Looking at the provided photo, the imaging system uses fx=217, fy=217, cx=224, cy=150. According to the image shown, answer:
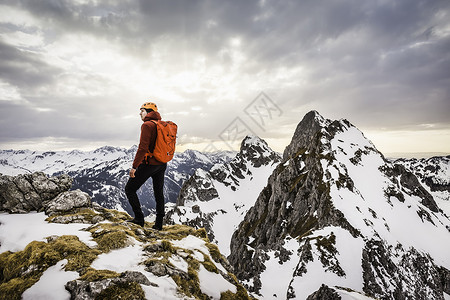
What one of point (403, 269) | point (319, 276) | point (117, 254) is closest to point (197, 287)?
point (117, 254)

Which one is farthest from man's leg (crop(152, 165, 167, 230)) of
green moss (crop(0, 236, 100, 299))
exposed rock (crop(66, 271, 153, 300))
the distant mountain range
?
the distant mountain range

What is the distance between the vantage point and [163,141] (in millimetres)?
9961

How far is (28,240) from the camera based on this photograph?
8055mm

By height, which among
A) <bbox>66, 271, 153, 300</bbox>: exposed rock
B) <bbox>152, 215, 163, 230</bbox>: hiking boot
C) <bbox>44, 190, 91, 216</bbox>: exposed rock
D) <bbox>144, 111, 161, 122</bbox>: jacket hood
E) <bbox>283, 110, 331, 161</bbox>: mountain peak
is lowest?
<bbox>152, 215, 163, 230</bbox>: hiking boot

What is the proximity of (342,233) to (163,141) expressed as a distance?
55243 millimetres

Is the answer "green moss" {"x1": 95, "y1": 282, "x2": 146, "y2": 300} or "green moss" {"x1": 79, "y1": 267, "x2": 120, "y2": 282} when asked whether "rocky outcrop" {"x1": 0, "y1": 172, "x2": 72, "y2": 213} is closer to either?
"green moss" {"x1": 79, "y1": 267, "x2": 120, "y2": 282}

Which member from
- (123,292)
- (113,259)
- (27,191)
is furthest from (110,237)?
(27,191)

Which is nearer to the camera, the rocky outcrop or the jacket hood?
the jacket hood

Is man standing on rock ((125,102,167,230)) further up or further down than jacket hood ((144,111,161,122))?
further down

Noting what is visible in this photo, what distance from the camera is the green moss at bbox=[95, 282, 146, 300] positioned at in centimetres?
513

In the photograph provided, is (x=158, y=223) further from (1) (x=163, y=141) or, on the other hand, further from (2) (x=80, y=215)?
(1) (x=163, y=141)

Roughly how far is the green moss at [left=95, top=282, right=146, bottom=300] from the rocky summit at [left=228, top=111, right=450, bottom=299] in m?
30.0

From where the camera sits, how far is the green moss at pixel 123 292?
5.13 m

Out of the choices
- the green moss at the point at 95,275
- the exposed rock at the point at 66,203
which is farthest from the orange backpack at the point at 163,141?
the exposed rock at the point at 66,203
